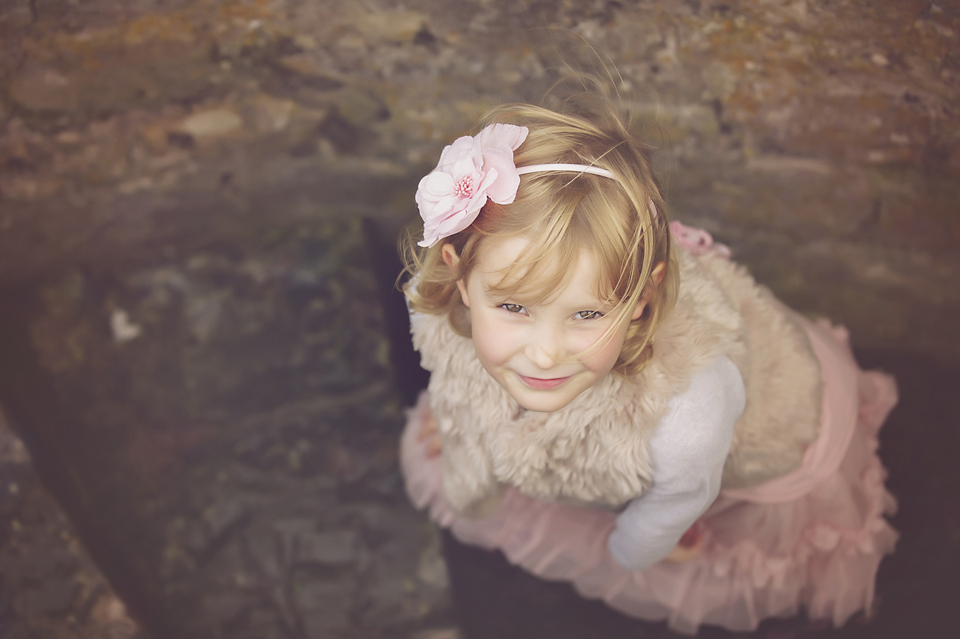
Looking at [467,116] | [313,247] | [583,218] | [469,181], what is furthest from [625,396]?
[313,247]

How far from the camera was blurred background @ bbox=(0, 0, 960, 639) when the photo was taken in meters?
1.32

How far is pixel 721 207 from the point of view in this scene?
5.47 feet

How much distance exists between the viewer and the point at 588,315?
2.77 feet

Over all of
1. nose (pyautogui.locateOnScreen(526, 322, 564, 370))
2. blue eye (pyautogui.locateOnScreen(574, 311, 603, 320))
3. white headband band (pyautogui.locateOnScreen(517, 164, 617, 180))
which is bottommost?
nose (pyautogui.locateOnScreen(526, 322, 564, 370))

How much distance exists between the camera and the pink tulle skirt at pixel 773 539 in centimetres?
119

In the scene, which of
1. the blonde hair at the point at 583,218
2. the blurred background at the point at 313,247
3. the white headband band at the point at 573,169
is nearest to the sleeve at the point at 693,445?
the blonde hair at the point at 583,218

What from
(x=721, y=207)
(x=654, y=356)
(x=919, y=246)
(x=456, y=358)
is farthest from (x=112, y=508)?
(x=919, y=246)

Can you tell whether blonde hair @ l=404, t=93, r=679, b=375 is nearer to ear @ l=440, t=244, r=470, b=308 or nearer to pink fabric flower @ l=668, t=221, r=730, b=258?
ear @ l=440, t=244, r=470, b=308

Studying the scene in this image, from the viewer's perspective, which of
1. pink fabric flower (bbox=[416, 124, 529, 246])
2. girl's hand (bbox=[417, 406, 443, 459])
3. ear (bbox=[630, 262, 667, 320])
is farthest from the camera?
girl's hand (bbox=[417, 406, 443, 459])

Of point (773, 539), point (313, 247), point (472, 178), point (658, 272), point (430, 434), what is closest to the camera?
point (472, 178)

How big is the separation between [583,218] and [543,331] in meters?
0.15

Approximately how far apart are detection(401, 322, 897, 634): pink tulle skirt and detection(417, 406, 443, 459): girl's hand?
0.19 meters

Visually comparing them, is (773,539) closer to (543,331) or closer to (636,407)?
(636,407)

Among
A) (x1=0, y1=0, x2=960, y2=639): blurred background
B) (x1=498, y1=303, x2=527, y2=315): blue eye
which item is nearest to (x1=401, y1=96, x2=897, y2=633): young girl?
(x1=498, y1=303, x2=527, y2=315): blue eye
